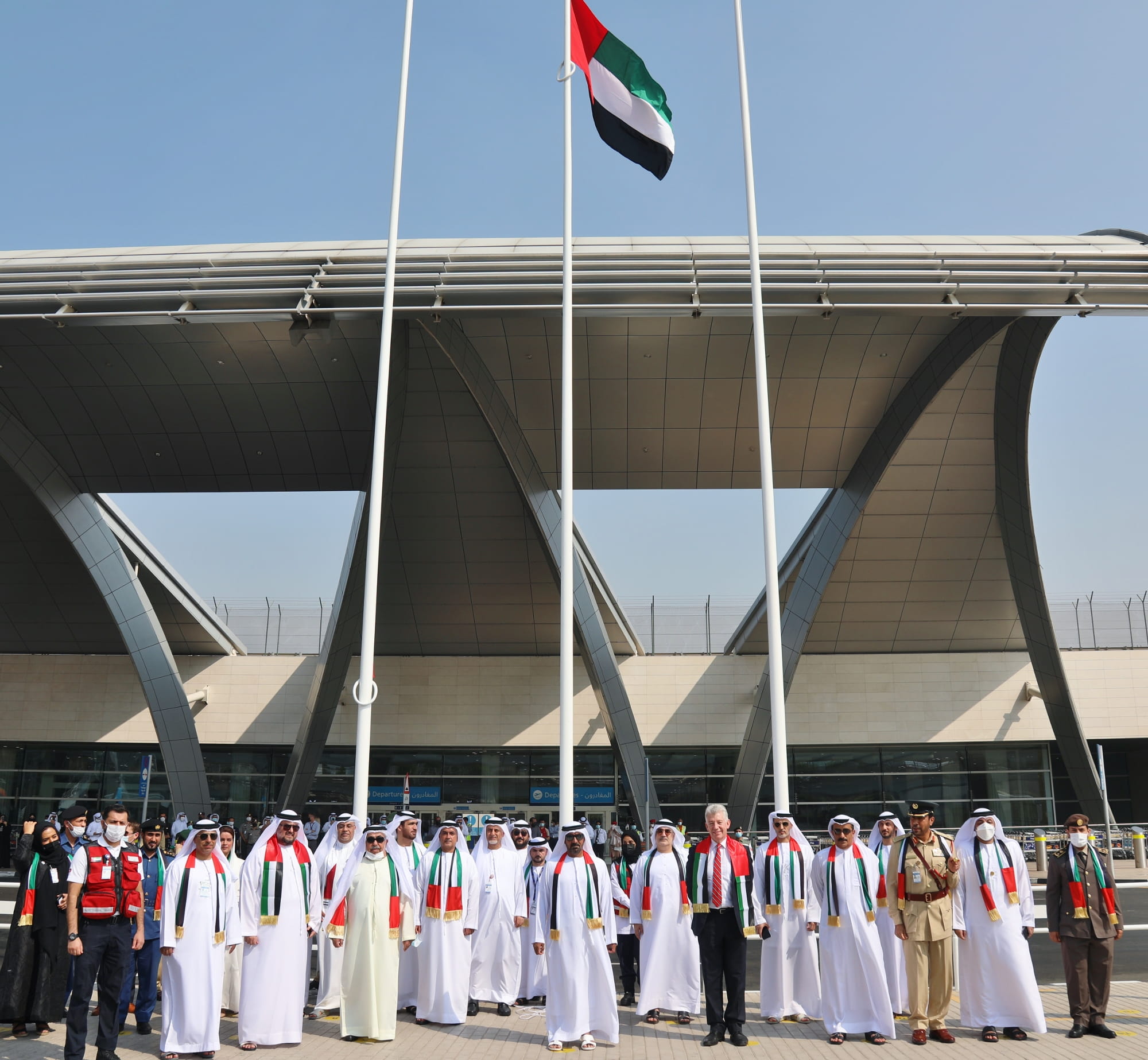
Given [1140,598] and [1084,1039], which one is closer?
[1084,1039]

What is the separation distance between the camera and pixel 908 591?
29.1 metres

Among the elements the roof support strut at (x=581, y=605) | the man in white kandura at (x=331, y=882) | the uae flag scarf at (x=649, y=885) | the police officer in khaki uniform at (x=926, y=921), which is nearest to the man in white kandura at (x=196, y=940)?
the man in white kandura at (x=331, y=882)

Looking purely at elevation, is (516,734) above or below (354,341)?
below

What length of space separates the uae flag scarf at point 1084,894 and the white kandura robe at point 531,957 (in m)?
4.72

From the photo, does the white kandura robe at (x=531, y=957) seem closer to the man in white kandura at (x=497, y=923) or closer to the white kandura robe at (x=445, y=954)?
the man in white kandura at (x=497, y=923)

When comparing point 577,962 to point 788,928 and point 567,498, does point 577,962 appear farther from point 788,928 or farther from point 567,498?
point 567,498

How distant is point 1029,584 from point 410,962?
2015cm

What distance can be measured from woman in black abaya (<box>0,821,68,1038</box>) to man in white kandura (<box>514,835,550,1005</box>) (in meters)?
4.13

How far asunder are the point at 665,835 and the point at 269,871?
3.60 meters

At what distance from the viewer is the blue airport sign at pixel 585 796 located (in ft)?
99.8

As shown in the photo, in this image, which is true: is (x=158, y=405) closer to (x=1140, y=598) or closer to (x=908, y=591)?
(x=908, y=591)

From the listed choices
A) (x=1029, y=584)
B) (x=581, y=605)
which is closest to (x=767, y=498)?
(x=581, y=605)

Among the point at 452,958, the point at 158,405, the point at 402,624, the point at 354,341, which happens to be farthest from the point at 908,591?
the point at 452,958

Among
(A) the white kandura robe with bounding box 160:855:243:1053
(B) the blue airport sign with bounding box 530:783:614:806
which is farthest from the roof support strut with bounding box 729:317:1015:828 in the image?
(A) the white kandura robe with bounding box 160:855:243:1053
